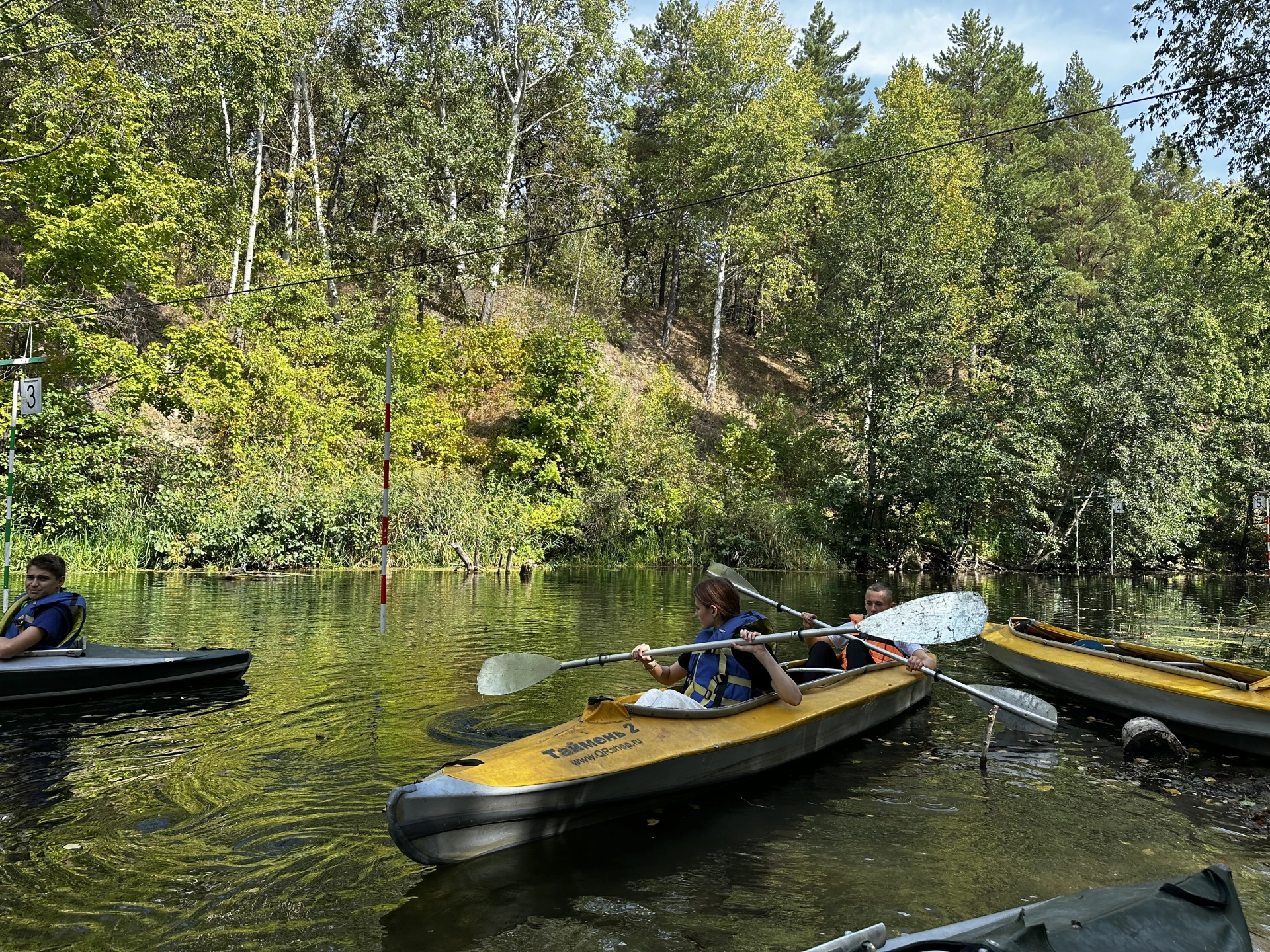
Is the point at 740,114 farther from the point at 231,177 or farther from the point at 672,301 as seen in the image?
the point at 231,177

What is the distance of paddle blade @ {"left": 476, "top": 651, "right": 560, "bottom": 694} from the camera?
5457mm

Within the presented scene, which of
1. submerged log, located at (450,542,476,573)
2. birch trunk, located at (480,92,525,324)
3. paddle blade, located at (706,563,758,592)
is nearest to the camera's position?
paddle blade, located at (706,563,758,592)

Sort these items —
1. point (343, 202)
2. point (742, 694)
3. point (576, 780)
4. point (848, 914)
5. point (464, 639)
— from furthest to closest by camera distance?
1. point (343, 202)
2. point (464, 639)
3. point (742, 694)
4. point (576, 780)
5. point (848, 914)

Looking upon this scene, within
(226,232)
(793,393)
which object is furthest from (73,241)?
(793,393)

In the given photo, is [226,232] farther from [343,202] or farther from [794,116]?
[794,116]

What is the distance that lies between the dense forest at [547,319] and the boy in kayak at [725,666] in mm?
10671

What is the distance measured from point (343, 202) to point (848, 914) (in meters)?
35.8

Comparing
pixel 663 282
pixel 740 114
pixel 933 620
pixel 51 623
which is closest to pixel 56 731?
pixel 51 623

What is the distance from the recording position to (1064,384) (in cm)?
2400

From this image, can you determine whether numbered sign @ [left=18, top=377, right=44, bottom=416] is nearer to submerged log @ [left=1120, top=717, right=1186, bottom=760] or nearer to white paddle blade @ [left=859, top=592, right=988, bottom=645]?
white paddle blade @ [left=859, top=592, right=988, bottom=645]

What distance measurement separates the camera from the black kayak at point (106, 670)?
6.41 m

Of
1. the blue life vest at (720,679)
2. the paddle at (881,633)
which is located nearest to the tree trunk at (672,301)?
the paddle at (881,633)

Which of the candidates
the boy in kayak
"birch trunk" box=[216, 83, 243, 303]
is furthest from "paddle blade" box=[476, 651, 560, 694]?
"birch trunk" box=[216, 83, 243, 303]

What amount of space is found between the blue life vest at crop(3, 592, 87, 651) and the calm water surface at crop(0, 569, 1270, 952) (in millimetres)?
560
